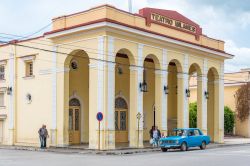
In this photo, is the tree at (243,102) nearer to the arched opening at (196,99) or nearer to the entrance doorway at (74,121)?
the arched opening at (196,99)

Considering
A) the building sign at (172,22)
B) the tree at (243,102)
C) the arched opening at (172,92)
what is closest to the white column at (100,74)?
the building sign at (172,22)

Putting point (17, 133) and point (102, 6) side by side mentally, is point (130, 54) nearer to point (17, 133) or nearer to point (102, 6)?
point (102, 6)

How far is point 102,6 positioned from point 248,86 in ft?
86.8

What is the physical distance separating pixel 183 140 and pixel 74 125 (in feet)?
27.6

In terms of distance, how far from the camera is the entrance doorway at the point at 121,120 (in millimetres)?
34500

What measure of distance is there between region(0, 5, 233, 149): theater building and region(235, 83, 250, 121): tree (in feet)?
36.1

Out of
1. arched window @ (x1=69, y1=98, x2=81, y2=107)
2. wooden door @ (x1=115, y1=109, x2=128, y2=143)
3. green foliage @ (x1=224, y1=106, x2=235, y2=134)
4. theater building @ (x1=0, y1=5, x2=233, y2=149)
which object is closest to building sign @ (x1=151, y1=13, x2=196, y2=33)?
theater building @ (x1=0, y1=5, x2=233, y2=149)

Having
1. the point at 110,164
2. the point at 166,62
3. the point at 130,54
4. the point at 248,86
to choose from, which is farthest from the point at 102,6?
the point at 248,86

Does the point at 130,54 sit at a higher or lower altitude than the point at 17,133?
higher

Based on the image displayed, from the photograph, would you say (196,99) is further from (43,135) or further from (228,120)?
(43,135)

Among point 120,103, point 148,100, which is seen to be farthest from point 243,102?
point 120,103

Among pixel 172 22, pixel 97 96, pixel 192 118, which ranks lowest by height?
pixel 192 118

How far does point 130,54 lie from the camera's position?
29.4 metres

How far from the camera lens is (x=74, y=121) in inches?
1287
